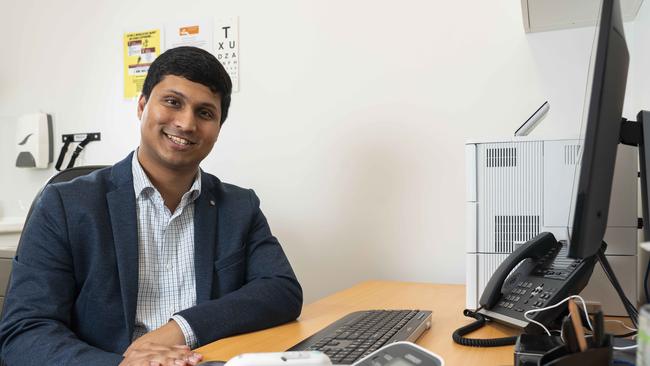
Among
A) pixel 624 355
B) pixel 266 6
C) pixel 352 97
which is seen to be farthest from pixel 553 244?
pixel 266 6

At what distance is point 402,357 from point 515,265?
1.38ft

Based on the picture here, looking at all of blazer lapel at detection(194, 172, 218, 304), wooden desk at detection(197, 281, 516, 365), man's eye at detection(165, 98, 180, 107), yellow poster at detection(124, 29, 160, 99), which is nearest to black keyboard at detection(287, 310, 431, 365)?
wooden desk at detection(197, 281, 516, 365)

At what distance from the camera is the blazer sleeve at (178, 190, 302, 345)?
1.05 m

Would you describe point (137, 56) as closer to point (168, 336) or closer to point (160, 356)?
point (168, 336)

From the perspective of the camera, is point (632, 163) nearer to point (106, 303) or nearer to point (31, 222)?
point (106, 303)

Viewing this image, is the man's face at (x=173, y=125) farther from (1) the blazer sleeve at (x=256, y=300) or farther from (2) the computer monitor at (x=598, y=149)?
(2) the computer monitor at (x=598, y=149)

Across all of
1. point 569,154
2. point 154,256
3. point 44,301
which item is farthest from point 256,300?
point 569,154

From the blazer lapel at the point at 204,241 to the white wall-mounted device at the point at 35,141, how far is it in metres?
1.35

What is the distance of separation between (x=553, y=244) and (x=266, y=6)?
1.39 metres

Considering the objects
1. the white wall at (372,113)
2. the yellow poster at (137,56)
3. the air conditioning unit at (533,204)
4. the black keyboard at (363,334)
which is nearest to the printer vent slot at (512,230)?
the air conditioning unit at (533,204)

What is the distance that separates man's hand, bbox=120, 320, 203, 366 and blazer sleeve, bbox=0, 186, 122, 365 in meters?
0.04

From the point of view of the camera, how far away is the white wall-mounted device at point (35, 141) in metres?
2.33

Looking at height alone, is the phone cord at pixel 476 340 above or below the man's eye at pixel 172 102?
below

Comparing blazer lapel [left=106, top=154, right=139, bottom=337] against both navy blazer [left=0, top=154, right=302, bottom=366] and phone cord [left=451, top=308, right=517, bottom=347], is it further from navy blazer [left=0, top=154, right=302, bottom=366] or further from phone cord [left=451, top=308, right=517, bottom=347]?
phone cord [left=451, top=308, right=517, bottom=347]
